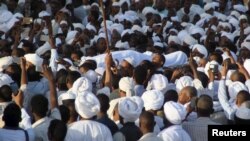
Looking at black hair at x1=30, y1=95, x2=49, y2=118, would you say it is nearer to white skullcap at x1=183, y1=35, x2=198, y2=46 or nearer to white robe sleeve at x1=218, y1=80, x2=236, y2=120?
white robe sleeve at x1=218, y1=80, x2=236, y2=120

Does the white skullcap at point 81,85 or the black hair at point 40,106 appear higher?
the black hair at point 40,106

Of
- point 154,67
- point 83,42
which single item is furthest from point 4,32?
point 154,67

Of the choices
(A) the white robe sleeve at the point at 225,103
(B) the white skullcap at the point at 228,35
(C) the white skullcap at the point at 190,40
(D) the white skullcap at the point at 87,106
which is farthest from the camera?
(B) the white skullcap at the point at 228,35

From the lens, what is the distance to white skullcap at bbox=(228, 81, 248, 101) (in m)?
9.24

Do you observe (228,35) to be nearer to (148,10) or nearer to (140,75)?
(148,10)

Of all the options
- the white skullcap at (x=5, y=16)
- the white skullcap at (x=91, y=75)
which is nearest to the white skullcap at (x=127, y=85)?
the white skullcap at (x=91, y=75)

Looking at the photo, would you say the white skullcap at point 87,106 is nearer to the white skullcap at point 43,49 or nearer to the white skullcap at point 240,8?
the white skullcap at point 43,49

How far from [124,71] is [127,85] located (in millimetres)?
851

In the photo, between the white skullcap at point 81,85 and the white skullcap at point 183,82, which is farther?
the white skullcap at point 183,82

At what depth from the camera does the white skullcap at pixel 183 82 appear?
9.66m

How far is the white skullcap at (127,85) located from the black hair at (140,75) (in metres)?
0.20

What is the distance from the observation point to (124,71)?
1003 cm

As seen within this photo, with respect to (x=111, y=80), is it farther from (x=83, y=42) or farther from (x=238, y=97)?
(x=83, y=42)

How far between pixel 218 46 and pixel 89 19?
2.92m
